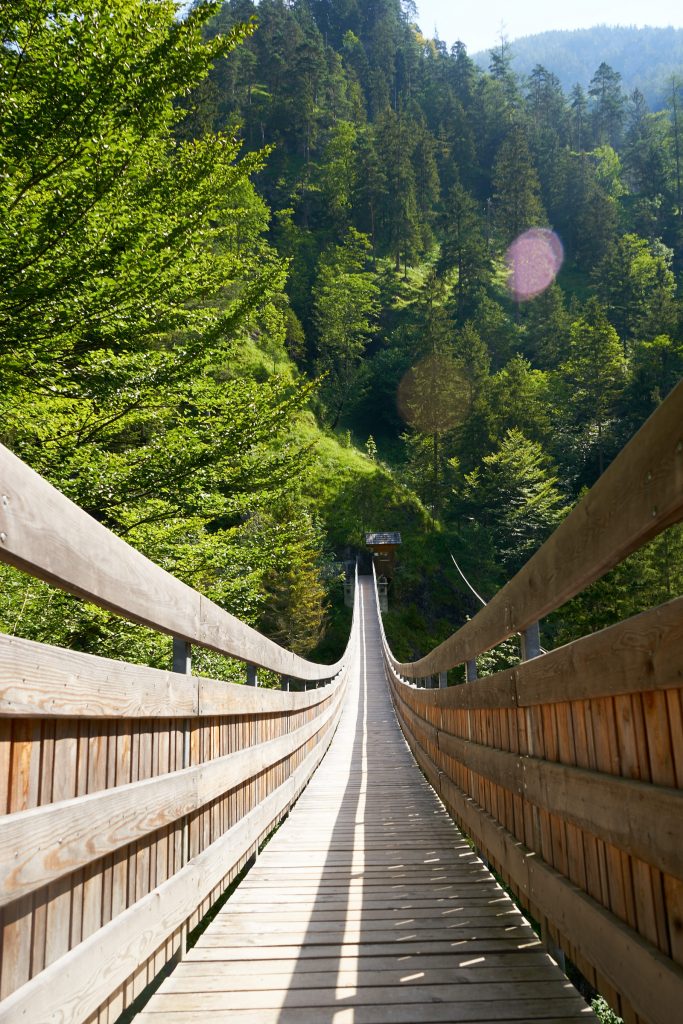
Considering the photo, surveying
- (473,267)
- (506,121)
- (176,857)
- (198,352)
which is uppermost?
(506,121)

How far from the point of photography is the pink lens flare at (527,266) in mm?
Result: 78725

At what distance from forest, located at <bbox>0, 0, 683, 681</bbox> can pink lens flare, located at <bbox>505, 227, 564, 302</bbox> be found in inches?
12.1

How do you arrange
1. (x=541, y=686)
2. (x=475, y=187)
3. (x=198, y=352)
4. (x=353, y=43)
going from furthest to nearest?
(x=353, y=43)
(x=475, y=187)
(x=198, y=352)
(x=541, y=686)

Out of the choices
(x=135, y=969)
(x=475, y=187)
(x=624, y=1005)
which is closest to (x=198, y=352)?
(x=135, y=969)

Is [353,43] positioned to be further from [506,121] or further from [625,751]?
[625,751]

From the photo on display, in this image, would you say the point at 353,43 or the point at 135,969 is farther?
the point at 353,43

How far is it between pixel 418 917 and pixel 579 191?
3674 inches

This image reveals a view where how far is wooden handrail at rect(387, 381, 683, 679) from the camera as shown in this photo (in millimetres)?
1542

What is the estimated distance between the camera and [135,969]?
6.95ft

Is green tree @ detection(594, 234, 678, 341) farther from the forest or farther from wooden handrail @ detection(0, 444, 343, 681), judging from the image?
wooden handrail @ detection(0, 444, 343, 681)

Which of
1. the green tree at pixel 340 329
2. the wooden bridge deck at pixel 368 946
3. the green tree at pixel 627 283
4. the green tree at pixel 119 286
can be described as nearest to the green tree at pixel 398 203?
the green tree at pixel 340 329

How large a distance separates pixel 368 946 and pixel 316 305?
67078mm

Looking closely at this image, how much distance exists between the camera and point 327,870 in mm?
4473

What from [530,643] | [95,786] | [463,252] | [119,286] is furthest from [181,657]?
[463,252]
